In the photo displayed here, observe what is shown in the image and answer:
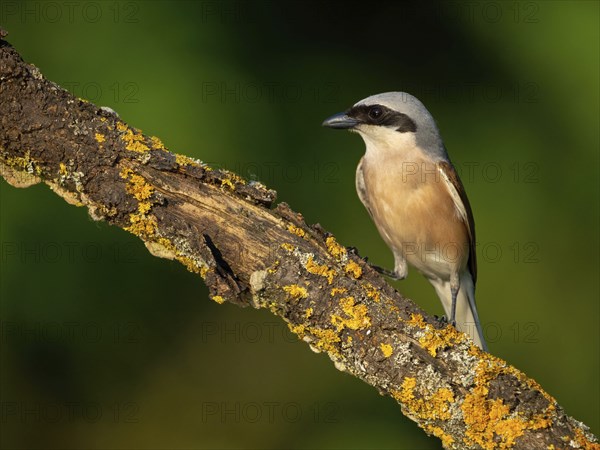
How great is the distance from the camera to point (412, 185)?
11.4 ft

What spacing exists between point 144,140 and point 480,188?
6.05 ft

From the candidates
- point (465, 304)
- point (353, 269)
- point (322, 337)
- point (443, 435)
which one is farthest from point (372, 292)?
point (465, 304)

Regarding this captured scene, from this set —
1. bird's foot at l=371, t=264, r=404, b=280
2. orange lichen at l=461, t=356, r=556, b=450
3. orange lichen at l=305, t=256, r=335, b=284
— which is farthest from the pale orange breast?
orange lichen at l=461, t=356, r=556, b=450

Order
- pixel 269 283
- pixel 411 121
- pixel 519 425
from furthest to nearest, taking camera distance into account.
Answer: pixel 411 121
pixel 269 283
pixel 519 425

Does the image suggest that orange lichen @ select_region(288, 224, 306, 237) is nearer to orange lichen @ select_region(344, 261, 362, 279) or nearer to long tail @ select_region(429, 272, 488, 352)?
orange lichen @ select_region(344, 261, 362, 279)

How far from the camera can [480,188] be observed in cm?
360

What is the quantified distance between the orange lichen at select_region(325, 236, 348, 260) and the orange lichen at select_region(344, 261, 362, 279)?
4 centimetres

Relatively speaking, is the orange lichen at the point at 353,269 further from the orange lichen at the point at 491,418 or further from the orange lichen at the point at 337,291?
the orange lichen at the point at 491,418

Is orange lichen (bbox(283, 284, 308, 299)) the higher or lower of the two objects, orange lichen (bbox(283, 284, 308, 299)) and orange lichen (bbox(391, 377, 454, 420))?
the higher

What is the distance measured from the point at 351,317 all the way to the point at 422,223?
4.54 ft

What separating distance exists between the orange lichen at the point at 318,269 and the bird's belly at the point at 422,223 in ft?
4.20

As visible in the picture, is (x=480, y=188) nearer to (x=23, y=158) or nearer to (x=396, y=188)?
(x=396, y=188)

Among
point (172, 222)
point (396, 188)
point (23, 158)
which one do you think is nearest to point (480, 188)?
point (396, 188)

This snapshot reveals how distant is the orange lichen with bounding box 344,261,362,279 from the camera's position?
2.31 m
